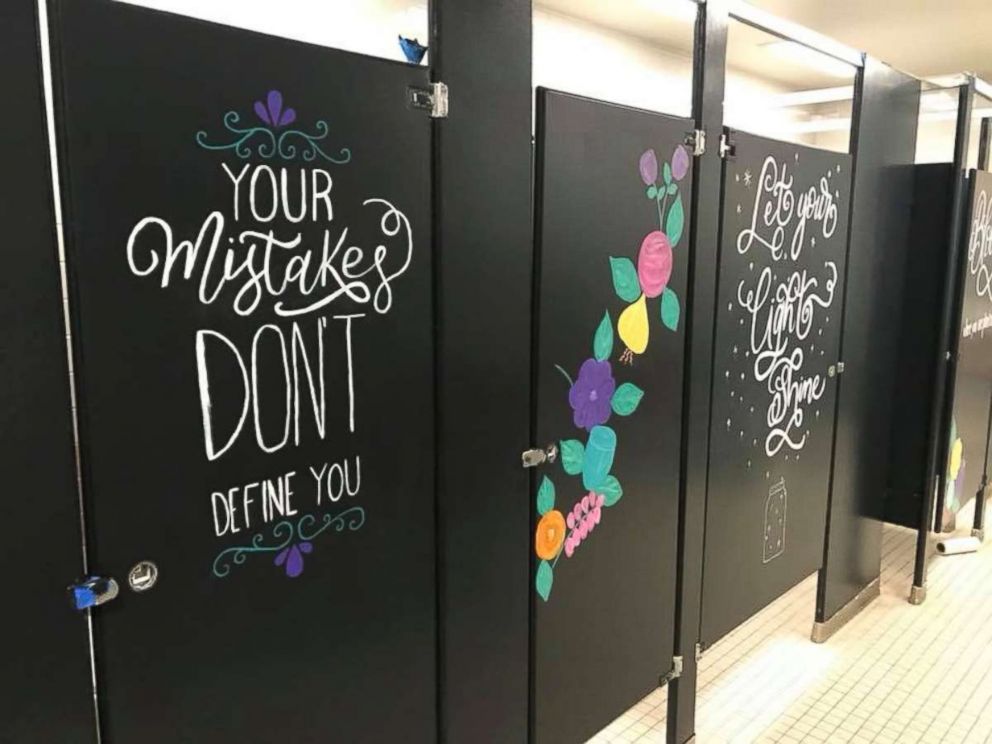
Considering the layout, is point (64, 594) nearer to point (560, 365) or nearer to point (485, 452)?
point (485, 452)

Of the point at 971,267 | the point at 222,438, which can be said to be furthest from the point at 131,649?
the point at 971,267

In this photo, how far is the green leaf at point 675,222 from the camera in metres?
2.09

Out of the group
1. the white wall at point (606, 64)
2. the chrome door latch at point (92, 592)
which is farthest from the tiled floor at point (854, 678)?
the white wall at point (606, 64)

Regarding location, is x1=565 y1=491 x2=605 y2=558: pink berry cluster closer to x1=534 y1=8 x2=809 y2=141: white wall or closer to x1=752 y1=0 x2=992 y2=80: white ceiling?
x1=534 y1=8 x2=809 y2=141: white wall

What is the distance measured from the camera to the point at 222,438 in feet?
4.07

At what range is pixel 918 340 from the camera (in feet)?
10.9

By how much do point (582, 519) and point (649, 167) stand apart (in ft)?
3.00

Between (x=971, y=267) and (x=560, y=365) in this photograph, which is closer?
(x=560, y=365)

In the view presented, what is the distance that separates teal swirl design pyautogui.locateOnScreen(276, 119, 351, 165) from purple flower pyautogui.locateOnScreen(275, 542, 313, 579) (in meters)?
0.66

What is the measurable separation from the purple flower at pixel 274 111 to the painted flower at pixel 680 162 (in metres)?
1.15

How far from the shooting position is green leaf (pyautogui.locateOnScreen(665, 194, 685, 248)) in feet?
6.86

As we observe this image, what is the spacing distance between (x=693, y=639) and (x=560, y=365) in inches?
44.0

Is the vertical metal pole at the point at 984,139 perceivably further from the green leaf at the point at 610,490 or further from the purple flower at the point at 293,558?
the purple flower at the point at 293,558

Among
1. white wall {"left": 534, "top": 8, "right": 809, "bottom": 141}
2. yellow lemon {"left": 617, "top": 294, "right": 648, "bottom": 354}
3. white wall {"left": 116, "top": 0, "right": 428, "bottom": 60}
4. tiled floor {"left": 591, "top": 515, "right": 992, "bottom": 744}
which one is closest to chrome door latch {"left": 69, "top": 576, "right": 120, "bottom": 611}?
white wall {"left": 116, "top": 0, "right": 428, "bottom": 60}
